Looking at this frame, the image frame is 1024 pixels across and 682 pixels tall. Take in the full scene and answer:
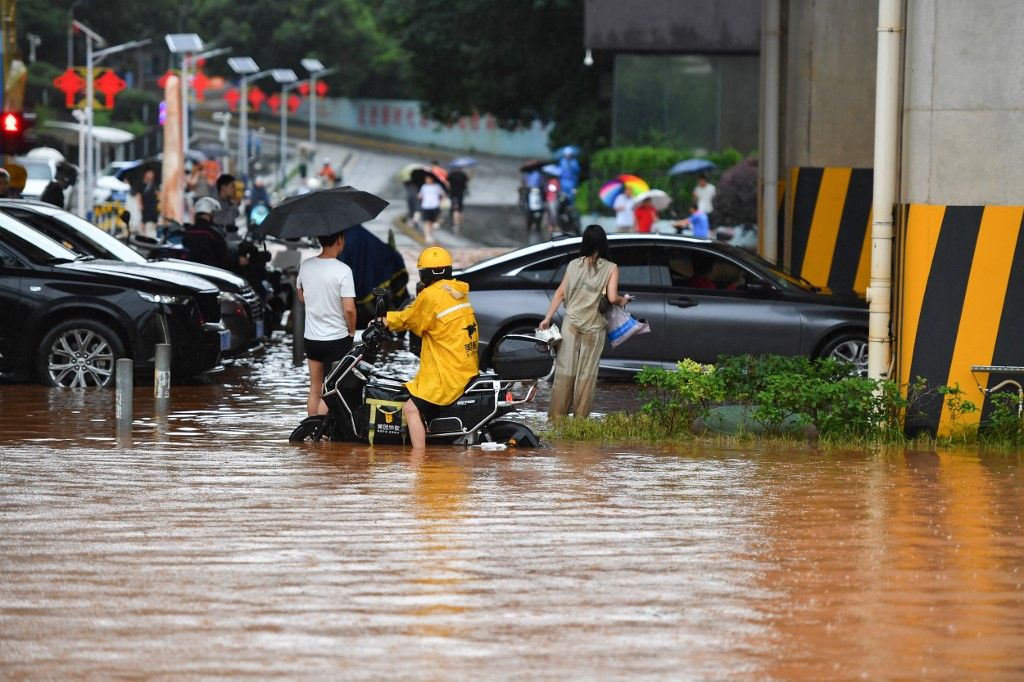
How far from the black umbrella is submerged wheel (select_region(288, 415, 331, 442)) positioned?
126cm

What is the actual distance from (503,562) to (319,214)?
5.30m

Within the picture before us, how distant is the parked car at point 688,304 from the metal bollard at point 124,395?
13.8ft

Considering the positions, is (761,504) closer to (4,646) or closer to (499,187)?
(4,646)

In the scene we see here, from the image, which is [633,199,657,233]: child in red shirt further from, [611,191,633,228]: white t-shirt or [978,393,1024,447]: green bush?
[978,393,1024,447]: green bush

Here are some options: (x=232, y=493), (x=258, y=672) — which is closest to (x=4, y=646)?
(x=258, y=672)

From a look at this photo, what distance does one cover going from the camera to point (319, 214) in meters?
13.2

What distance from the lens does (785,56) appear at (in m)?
21.5

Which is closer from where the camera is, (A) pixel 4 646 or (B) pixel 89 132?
(A) pixel 4 646

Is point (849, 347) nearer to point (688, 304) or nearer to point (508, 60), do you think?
point (688, 304)

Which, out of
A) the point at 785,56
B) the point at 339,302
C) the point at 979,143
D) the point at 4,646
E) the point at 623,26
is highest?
the point at 623,26

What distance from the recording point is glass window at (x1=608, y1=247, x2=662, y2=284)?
1666 centimetres

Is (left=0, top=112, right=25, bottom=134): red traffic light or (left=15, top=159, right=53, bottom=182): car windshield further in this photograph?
(left=15, top=159, right=53, bottom=182): car windshield

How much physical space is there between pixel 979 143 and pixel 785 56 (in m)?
8.94

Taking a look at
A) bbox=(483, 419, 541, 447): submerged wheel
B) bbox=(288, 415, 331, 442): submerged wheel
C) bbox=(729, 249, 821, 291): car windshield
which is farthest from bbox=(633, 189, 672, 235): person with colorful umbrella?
bbox=(288, 415, 331, 442): submerged wheel
